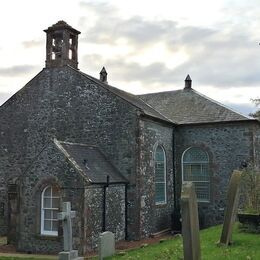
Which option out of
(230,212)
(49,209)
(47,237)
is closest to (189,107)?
(49,209)

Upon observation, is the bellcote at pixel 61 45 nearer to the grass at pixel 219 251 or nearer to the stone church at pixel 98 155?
the stone church at pixel 98 155

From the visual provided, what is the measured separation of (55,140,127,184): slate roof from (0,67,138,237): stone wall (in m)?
0.59

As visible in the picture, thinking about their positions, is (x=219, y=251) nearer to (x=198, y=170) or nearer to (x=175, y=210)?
(x=175, y=210)

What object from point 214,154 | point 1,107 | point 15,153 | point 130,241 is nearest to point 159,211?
point 130,241

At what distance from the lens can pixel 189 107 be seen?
86.3ft

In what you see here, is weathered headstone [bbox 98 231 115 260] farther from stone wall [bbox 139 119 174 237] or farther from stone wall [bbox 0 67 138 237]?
stone wall [bbox 139 119 174 237]

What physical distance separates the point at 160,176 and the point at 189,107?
5501 mm

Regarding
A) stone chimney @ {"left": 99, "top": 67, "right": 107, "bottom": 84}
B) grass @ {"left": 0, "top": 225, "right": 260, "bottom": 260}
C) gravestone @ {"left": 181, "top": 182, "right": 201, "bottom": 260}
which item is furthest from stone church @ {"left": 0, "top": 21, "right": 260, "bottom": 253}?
gravestone @ {"left": 181, "top": 182, "right": 201, "bottom": 260}

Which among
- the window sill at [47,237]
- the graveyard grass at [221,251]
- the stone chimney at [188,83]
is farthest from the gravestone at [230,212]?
the stone chimney at [188,83]

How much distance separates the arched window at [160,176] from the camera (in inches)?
Answer: 894

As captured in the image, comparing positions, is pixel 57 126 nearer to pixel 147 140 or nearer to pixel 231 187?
pixel 147 140

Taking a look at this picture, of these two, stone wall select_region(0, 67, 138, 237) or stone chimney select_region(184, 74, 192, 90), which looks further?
stone chimney select_region(184, 74, 192, 90)

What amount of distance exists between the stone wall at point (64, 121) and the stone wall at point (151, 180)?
1.86ft

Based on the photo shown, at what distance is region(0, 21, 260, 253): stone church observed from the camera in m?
17.4
